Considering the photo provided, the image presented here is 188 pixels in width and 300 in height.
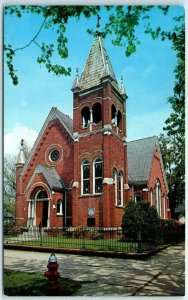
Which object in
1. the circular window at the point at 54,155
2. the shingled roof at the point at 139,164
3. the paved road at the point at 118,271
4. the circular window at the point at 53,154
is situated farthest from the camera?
the shingled roof at the point at 139,164

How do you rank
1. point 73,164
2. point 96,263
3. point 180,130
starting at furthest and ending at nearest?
point 73,164 → point 96,263 → point 180,130

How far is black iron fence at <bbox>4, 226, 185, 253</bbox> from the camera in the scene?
9266 mm

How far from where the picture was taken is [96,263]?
8102 millimetres

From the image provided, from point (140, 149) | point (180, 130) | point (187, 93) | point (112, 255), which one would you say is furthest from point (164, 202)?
point (187, 93)

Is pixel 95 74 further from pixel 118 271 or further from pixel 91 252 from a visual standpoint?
pixel 118 271

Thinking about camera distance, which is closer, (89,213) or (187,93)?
(187,93)

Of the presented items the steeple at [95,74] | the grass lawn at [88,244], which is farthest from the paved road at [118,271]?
the steeple at [95,74]

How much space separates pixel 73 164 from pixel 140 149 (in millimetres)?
3075

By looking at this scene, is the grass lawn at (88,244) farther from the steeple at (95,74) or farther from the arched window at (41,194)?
the steeple at (95,74)

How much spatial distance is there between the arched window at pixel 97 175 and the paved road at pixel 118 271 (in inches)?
184

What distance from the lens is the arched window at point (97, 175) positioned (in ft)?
45.3

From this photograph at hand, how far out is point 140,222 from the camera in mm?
10719

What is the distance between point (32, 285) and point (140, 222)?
17.9 feet

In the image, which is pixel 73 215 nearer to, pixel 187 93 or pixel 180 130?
pixel 180 130
